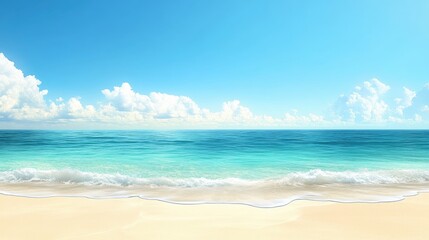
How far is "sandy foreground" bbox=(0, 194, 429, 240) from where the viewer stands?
16.8 ft

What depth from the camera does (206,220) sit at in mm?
5887

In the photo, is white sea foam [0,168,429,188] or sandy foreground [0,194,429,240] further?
white sea foam [0,168,429,188]

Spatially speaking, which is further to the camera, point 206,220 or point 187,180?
point 187,180

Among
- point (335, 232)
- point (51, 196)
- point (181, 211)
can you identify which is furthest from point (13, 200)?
point (335, 232)

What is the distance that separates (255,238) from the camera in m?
4.90

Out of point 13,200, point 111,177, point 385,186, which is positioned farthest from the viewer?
point 111,177

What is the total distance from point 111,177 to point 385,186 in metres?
11.6

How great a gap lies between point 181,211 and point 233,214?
1.40 metres

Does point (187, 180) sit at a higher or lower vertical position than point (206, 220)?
lower

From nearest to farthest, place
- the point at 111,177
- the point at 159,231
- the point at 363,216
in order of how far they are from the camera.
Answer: the point at 159,231, the point at 363,216, the point at 111,177

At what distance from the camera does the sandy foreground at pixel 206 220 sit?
512cm

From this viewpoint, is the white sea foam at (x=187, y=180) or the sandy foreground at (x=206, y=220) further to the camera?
the white sea foam at (x=187, y=180)

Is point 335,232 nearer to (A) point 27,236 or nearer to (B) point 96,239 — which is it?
(B) point 96,239

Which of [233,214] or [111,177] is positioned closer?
[233,214]
